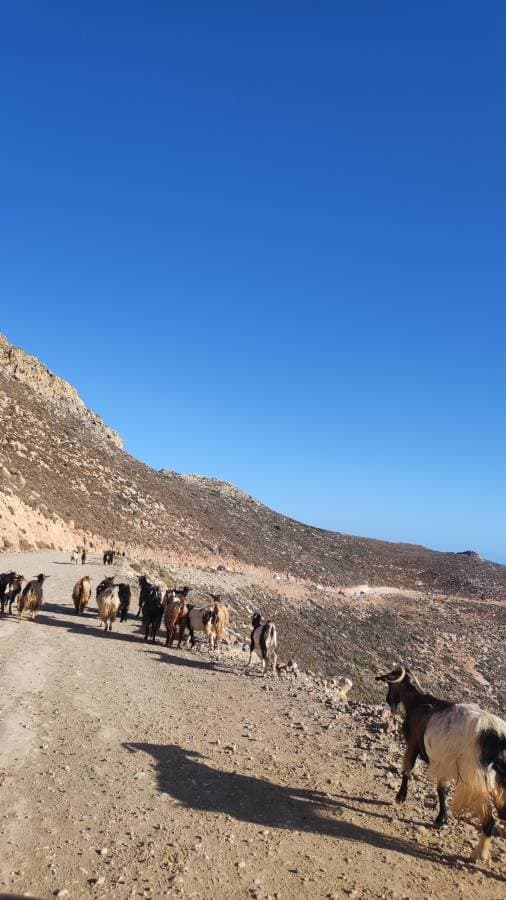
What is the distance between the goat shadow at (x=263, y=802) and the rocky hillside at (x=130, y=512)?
1007 inches

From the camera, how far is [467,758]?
5.77 meters

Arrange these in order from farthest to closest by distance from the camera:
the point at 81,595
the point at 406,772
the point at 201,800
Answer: the point at 81,595 → the point at 406,772 → the point at 201,800

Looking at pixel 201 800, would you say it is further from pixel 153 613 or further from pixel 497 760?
pixel 153 613

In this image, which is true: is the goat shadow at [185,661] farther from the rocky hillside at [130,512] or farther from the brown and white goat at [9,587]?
the rocky hillside at [130,512]

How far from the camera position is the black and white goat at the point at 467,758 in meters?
5.55

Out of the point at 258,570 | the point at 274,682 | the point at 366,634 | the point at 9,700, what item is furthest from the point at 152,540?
the point at 9,700

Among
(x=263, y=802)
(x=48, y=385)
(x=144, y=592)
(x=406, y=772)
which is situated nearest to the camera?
(x=263, y=802)

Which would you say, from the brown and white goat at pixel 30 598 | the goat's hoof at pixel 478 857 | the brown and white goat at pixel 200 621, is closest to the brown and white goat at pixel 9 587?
the brown and white goat at pixel 30 598

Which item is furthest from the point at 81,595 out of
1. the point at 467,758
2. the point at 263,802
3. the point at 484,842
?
the point at 484,842

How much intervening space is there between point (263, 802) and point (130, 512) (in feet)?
141

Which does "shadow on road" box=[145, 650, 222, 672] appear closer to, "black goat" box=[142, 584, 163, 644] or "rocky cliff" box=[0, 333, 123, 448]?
"black goat" box=[142, 584, 163, 644]

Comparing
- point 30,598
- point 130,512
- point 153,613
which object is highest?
point 130,512

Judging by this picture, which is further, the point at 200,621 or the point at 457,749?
the point at 200,621

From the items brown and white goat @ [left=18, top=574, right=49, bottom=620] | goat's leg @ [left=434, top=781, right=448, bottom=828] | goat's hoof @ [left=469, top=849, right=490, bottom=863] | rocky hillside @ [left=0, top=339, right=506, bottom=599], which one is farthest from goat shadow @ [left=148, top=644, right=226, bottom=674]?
rocky hillside @ [left=0, top=339, right=506, bottom=599]
